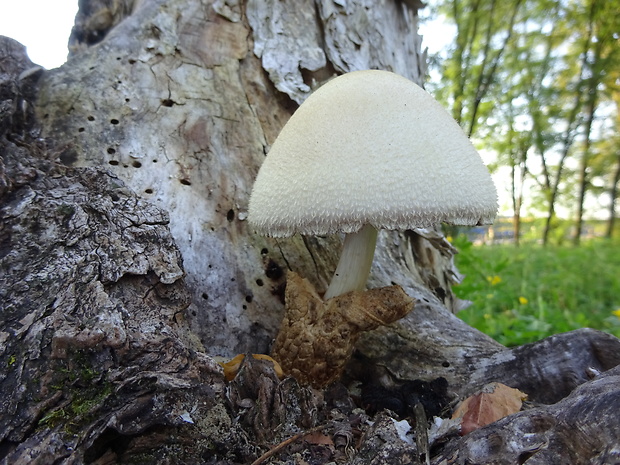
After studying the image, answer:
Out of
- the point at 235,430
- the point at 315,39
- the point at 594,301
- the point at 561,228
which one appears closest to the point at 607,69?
the point at 561,228

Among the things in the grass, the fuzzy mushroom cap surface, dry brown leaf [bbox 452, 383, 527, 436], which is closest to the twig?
dry brown leaf [bbox 452, 383, 527, 436]

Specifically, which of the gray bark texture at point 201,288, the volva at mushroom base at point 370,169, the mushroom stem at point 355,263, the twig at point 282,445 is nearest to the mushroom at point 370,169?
the volva at mushroom base at point 370,169

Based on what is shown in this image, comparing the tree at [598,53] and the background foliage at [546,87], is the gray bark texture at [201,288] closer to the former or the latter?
the background foliage at [546,87]

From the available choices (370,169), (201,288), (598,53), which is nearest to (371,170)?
(370,169)

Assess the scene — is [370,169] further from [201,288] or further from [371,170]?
[201,288]

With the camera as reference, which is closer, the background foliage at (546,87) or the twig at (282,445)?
the twig at (282,445)

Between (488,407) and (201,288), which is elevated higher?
(201,288)

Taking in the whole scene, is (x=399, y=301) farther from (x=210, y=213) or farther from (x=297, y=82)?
(x=297, y=82)

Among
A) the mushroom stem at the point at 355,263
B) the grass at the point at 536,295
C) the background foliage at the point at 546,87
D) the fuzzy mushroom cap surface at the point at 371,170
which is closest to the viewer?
the fuzzy mushroom cap surface at the point at 371,170
